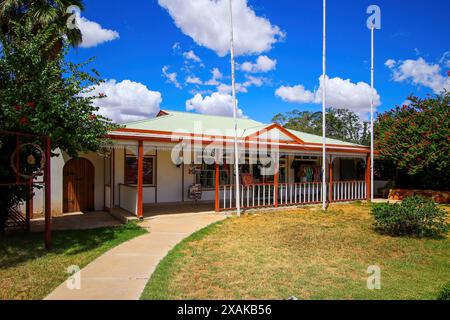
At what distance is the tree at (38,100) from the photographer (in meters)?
6.41

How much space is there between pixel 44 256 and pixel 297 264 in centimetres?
477

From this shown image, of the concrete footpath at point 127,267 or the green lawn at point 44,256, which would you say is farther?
the green lawn at point 44,256

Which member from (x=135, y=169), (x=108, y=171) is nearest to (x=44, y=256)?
(x=108, y=171)

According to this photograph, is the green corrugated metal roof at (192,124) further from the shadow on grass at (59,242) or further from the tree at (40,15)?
the shadow on grass at (59,242)


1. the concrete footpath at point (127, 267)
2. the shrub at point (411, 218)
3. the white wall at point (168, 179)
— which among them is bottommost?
the concrete footpath at point (127, 267)

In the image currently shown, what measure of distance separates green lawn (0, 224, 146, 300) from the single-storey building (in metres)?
2.13

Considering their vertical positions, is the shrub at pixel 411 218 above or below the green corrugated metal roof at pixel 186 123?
below

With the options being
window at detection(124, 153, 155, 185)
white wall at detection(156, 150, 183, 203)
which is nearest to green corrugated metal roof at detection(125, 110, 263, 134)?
white wall at detection(156, 150, 183, 203)

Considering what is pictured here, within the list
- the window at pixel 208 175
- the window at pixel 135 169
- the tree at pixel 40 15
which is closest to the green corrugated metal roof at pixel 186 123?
the window at pixel 135 169

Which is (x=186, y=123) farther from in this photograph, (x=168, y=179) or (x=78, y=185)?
(x=78, y=185)

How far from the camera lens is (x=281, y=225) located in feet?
30.9

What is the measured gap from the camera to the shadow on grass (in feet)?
19.6

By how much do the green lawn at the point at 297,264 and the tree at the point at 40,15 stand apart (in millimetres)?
7681
